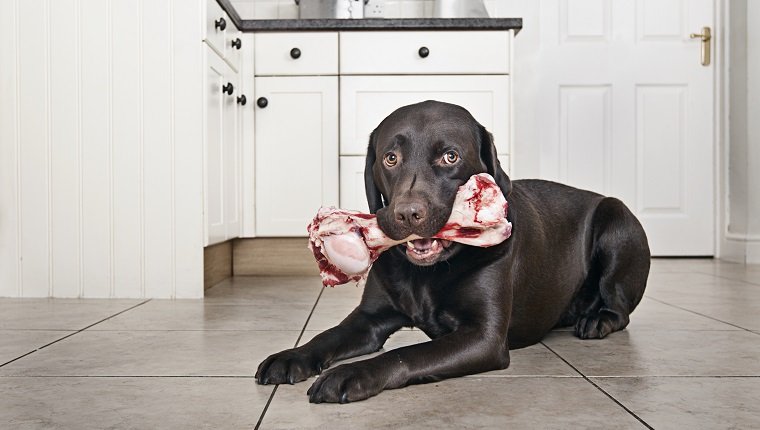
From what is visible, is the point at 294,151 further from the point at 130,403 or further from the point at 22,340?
the point at 130,403

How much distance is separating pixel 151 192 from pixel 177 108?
1.11ft

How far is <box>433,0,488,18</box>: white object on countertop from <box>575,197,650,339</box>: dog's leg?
2.43m

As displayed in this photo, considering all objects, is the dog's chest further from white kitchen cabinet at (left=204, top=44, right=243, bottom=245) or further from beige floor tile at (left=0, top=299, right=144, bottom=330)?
white kitchen cabinet at (left=204, top=44, right=243, bottom=245)

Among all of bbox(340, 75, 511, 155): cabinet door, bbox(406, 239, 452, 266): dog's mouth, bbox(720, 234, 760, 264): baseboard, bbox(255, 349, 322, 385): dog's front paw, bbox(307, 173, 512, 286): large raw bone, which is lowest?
bbox(255, 349, 322, 385): dog's front paw

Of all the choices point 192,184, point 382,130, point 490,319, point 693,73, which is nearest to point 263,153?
point 192,184

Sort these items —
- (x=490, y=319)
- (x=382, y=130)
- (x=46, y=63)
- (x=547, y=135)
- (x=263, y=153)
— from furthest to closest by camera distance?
(x=547, y=135) → (x=263, y=153) → (x=46, y=63) → (x=382, y=130) → (x=490, y=319)

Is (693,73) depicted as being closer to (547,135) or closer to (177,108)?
(547,135)

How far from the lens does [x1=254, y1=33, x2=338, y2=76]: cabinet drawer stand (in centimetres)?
374

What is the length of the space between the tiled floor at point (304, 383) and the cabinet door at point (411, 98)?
134 centimetres

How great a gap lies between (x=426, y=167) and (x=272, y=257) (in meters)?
2.37

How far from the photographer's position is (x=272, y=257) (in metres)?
3.90

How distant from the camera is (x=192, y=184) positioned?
2.88m

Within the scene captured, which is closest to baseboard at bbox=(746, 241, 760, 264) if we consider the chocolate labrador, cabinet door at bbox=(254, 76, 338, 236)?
cabinet door at bbox=(254, 76, 338, 236)

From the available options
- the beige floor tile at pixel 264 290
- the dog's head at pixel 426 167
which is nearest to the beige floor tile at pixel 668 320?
the dog's head at pixel 426 167
